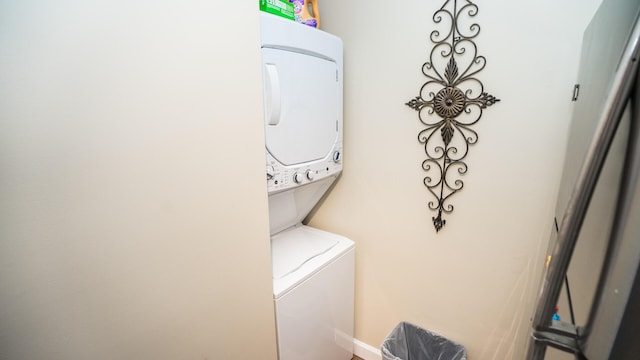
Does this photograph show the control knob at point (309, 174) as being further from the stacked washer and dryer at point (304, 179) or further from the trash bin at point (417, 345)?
the trash bin at point (417, 345)

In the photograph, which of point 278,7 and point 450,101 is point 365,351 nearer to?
point 450,101

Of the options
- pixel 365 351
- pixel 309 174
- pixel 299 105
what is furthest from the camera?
pixel 365 351

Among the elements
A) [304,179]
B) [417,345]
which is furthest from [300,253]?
[417,345]

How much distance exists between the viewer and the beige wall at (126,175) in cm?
57

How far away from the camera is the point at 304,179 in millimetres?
1466

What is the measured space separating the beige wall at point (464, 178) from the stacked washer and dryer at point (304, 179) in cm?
15

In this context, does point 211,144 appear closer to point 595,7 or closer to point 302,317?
point 302,317

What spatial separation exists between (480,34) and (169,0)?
4.14ft

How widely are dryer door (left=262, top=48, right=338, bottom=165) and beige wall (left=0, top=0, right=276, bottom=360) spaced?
16 cm

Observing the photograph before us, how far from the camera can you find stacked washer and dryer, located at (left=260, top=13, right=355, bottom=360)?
1.25 meters

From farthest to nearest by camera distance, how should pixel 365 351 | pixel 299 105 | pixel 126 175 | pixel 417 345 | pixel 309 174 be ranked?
pixel 365 351 → pixel 417 345 → pixel 309 174 → pixel 299 105 → pixel 126 175

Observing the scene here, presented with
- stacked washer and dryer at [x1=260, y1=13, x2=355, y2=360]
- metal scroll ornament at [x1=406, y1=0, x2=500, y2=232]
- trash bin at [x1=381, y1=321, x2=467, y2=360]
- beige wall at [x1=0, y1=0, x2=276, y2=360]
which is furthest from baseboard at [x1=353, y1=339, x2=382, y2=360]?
beige wall at [x1=0, y1=0, x2=276, y2=360]

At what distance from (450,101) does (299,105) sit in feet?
2.42

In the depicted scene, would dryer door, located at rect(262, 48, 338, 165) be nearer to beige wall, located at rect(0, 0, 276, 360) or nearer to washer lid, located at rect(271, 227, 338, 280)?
beige wall, located at rect(0, 0, 276, 360)
